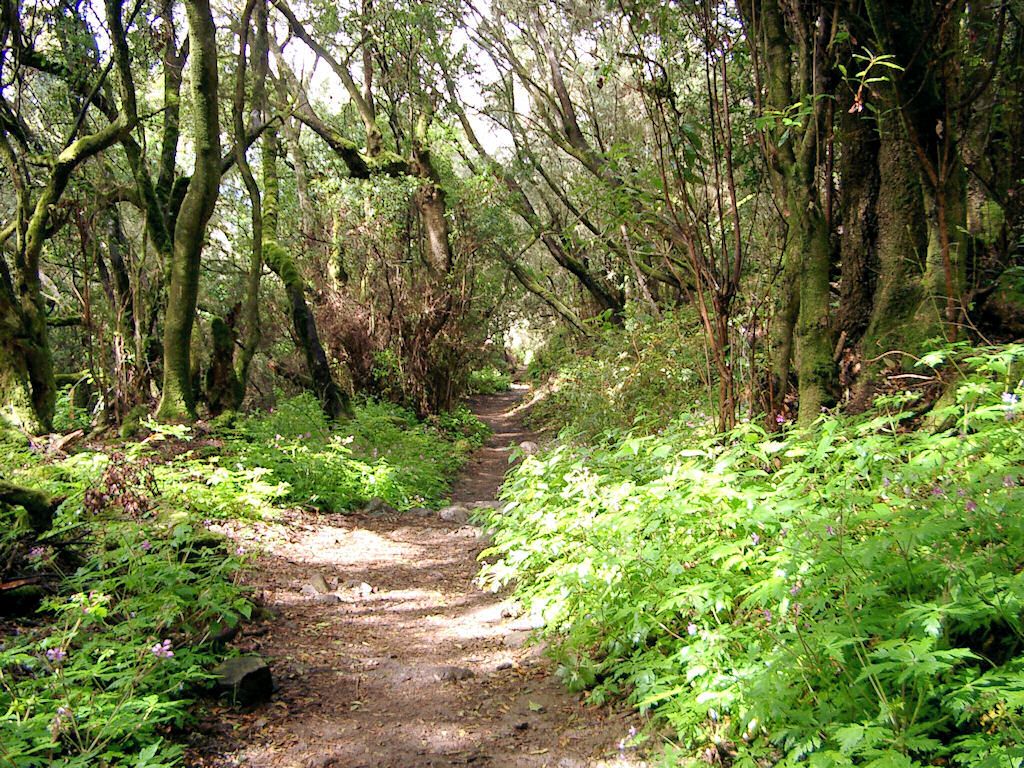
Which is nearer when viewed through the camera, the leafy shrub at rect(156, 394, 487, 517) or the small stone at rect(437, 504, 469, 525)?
the leafy shrub at rect(156, 394, 487, 517)

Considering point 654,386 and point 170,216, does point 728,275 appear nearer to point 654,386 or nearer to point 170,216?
point 654,386

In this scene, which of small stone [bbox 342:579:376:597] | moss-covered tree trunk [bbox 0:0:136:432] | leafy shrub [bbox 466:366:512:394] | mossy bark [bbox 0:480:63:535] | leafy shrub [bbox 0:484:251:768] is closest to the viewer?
leafy shrub [bbox 0:484:251:768]

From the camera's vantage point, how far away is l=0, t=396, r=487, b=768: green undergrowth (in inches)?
95.7

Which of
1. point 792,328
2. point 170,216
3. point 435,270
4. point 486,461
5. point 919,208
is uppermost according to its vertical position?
point 170,216

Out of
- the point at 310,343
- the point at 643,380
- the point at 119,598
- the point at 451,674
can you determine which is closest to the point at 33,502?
the point at 119,598

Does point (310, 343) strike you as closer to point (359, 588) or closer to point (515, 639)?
point (359, 588)

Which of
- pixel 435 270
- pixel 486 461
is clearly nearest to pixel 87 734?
pixel 486 461

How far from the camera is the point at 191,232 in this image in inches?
324

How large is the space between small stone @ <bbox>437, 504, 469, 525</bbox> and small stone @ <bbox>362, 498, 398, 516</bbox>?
1.81ft

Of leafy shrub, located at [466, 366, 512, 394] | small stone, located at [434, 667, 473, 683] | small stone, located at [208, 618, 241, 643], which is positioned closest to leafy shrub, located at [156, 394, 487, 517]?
small stone, located at [208, 618, 241, 643]

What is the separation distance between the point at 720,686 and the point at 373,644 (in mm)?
2486

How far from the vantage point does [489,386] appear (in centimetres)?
2627

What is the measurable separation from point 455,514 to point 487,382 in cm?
1857

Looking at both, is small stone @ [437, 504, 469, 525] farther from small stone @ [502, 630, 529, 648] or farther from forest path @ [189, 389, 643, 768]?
small stone @ [502, 630, 529, 648]
